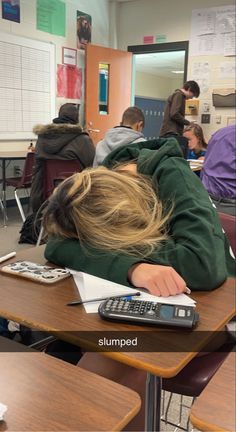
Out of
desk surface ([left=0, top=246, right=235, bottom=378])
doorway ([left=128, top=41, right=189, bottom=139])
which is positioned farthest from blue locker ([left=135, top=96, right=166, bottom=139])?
desk surface ([left=0, top=246, right=235, bottom=378])

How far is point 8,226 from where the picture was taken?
413 centimetres

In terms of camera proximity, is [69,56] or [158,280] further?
[69,56]

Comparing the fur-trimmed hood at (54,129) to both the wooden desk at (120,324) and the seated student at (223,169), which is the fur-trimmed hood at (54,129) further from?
the wooden desk at (120,324)

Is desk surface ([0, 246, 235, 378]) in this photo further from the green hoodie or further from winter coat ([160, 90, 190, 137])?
winter coat ([160, 90, 190, 137])

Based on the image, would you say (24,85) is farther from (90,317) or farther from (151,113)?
(151,113)

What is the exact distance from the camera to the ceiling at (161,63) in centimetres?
794

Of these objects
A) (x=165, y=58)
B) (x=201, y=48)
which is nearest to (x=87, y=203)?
(x=201, y=48)

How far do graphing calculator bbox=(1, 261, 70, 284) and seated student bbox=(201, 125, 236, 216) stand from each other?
6.05 ft

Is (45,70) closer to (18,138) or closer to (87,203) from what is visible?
(18,138)

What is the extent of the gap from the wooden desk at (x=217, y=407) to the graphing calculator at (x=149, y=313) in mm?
136

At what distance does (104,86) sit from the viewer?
18.6 feet

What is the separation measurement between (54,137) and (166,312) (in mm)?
2471

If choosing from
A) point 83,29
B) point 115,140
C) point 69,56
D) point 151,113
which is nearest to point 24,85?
point 69,56

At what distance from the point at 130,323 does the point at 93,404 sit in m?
0.23
